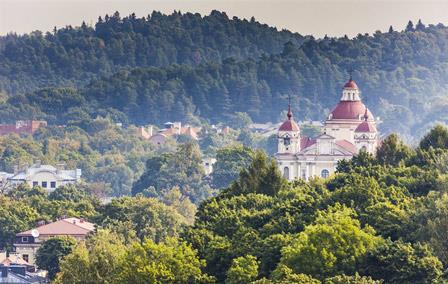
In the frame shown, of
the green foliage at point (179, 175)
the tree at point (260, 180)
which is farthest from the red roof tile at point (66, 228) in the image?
the green foliage at point (179, 175)

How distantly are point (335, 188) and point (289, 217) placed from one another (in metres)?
6.86

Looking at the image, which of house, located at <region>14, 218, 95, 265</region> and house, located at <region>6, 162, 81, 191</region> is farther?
house, located at <region>6, 162, 81, 191</region>

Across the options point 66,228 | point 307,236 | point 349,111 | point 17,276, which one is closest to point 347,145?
point 349,111

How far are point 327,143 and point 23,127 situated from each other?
6768 cm

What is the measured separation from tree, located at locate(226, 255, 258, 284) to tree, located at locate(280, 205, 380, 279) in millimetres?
798

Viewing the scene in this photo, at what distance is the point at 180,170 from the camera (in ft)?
430

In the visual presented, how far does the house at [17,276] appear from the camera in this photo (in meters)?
69.1

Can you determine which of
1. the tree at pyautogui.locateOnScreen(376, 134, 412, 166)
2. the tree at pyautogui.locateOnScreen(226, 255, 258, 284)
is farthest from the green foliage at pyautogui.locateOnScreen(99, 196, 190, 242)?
the tree at pyautogui.locateOnScreen(226, 255, 258, 284)

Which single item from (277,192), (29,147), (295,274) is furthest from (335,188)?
(29,147)

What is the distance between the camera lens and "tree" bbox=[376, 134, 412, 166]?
72125mm

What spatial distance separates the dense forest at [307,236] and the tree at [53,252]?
0.07 meters

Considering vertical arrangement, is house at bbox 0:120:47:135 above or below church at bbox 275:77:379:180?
above

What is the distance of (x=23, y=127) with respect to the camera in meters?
186

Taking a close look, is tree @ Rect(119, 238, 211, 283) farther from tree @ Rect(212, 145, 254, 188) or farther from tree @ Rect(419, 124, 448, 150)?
tree @ Rect(212, 145, 254, 188)
